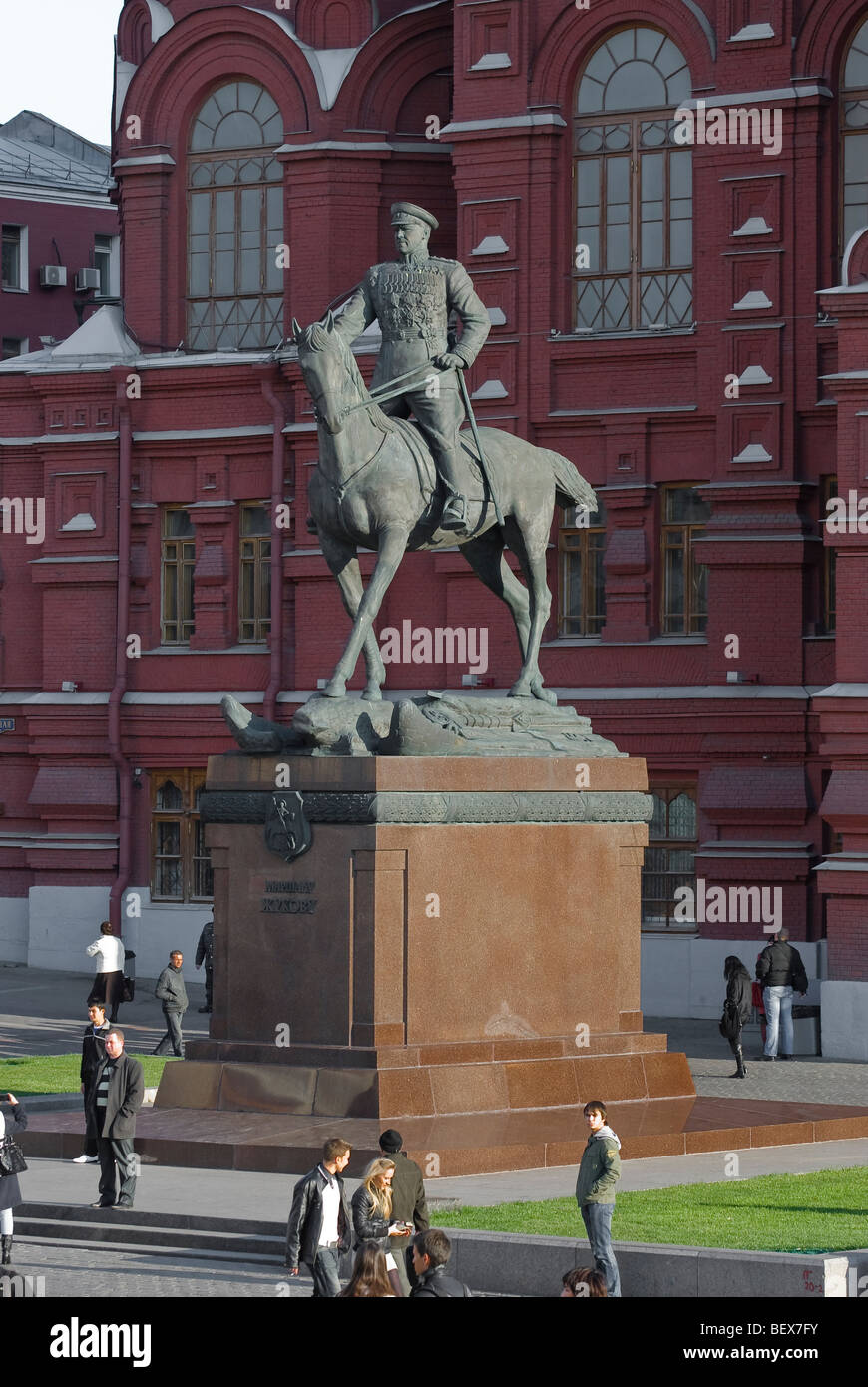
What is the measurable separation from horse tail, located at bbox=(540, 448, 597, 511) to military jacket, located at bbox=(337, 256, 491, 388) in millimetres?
1322

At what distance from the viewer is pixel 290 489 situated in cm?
3750

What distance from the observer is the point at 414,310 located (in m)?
21.3

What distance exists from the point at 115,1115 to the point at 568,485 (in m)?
7.27

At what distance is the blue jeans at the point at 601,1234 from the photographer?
47.1 feet

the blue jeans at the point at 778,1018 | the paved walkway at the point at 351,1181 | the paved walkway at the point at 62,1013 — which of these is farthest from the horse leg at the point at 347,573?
the blue jeans at the point at 778,1018

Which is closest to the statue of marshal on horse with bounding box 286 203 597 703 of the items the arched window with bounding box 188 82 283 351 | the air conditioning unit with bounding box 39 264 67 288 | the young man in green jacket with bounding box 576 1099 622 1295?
the young man in green jacket with bounding box 576 1099 622 1295

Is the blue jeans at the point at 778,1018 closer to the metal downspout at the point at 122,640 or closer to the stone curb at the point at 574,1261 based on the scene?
the metal downspout at the point at 122,640

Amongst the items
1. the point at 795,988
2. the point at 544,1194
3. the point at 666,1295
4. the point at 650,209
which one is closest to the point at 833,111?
the point at 650,209

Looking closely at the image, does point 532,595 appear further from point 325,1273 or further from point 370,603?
point 325,1273

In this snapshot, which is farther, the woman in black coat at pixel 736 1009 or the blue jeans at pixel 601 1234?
the woman in black coat at pixel 736 1009

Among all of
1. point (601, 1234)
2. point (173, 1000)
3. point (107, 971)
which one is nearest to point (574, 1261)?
point (601, 1234)

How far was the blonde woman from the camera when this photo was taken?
1373cm

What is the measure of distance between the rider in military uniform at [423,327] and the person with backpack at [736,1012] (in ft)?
26.9
